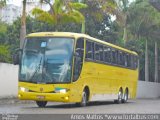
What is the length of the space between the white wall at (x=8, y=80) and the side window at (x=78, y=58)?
27.6ft

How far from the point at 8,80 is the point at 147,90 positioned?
86.9 feet

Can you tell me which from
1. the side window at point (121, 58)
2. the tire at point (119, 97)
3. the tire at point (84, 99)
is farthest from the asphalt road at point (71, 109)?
the tire at point (119, 97)

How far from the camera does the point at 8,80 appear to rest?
29719 mm

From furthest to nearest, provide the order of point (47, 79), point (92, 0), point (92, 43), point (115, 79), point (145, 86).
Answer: point (145, 86) < point (92, 0) < point (115, 79) < point (92, 43) < point (47, 79)

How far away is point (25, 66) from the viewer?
21062mm

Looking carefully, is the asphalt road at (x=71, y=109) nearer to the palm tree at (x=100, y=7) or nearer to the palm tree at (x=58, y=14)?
the palm tree at (x=58, y=14)

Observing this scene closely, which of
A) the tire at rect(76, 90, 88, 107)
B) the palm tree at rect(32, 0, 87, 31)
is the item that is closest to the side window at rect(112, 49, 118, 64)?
the tire at rect(76, 90, 88, 107)

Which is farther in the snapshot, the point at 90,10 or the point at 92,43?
the point at 90,10

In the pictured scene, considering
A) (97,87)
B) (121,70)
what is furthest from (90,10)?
(97,87)

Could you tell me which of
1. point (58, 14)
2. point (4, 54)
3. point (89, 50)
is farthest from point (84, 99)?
point (58, 14)

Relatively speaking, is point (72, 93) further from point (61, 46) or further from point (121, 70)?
point (121, 70)

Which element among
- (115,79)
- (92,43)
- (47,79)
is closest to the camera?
(47,79)

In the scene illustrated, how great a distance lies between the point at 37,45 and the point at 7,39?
1353 inches

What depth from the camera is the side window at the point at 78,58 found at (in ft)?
69.4
